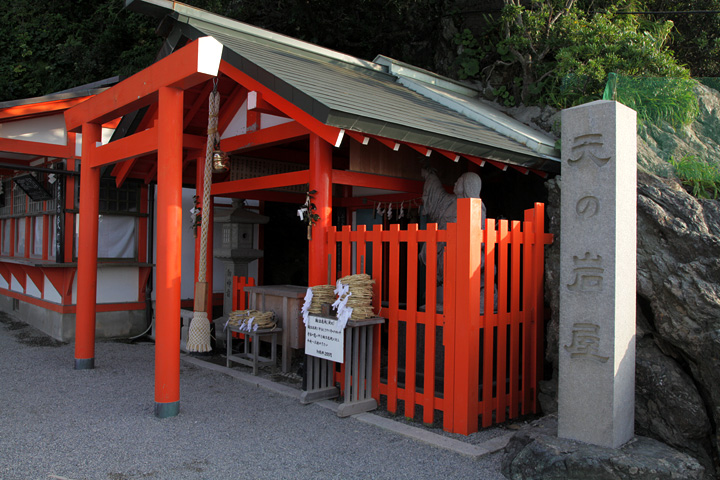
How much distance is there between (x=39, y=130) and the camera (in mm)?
8273

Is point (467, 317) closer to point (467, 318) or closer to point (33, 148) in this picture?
point (467, 318)

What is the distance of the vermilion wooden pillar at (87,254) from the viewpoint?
6.57 metres

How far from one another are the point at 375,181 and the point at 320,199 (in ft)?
2.98

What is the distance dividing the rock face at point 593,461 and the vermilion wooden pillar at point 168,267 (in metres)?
3.01

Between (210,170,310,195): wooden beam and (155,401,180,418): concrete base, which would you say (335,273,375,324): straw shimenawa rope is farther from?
(155,401,180,418): concrete base

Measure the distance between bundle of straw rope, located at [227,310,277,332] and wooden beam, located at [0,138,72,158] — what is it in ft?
14.3

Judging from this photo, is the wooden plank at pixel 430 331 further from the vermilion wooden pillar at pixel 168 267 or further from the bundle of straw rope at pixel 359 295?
the vermilion wooden pillar at pixel 168 267

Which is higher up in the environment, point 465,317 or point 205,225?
point 205,225

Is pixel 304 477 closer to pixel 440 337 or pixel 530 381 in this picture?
pixel 440 337

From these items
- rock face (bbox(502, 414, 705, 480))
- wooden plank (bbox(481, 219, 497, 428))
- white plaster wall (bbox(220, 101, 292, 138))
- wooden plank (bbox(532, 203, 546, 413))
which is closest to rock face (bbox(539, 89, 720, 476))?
rock face (bbox(502, 414, 705, 480))

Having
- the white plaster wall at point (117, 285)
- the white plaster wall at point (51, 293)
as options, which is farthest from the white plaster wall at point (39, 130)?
the white plaster wall at point (51, 293)

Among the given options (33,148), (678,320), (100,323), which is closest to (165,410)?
(678,320)

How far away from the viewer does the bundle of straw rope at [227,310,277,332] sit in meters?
6.38

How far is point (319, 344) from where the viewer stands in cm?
521
